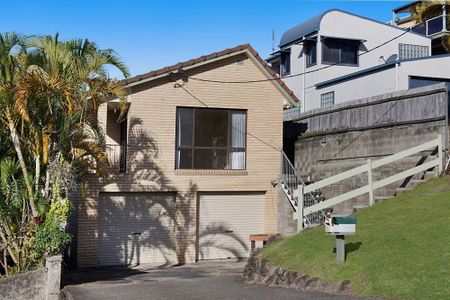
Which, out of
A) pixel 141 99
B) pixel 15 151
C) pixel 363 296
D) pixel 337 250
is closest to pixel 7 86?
pixel 15 151

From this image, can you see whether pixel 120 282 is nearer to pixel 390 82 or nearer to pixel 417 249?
pixel 417 249

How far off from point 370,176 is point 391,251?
511 centimetres

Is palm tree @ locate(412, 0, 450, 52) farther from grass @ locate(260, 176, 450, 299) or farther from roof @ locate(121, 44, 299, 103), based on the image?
grass @ locate(260, 176, 450, 299)

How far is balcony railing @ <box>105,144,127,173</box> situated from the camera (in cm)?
1889

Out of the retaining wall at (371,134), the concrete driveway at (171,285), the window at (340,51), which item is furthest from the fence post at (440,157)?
the window at (340,51)

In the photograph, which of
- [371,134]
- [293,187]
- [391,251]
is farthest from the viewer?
[293,187]

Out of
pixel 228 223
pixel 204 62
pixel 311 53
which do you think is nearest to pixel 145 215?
pixel 228 223

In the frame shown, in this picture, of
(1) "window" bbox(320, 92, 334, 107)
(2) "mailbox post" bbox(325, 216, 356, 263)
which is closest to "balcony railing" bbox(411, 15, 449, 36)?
(1) "window" bbox(320, 92, 334, 107)

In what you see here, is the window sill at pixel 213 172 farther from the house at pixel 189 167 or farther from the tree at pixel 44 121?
the tree at pixel 44 121

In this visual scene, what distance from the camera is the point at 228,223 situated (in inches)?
797

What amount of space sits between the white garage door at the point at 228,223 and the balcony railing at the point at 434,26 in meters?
18.5

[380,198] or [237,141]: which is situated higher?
[237,141]

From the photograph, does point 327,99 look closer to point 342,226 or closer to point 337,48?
point 337,48

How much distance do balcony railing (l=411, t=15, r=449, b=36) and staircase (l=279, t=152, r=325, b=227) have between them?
17.3m
